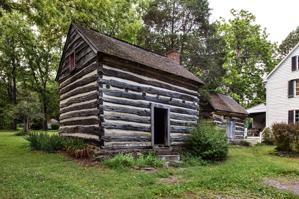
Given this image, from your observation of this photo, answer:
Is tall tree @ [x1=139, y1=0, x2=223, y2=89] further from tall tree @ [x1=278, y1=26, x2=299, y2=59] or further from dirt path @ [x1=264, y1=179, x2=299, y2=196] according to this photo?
dirt path @ [x1=264, y1=179, x2=299, y2=196]

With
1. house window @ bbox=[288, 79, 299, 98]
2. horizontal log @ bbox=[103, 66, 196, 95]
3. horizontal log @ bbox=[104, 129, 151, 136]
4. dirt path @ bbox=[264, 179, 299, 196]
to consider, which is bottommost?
dirt path @ bbox=[264, 179, 299, 196]

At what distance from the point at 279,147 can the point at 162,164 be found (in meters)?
10.9

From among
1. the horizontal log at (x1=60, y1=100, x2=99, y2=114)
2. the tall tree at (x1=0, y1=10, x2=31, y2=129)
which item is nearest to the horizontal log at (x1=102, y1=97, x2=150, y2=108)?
the horizontal log at (x1=60, y1=100, x2=99, y2=114)

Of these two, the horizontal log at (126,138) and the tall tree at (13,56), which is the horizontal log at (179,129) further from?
the tall tree at (13,56)

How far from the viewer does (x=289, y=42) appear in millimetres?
46938

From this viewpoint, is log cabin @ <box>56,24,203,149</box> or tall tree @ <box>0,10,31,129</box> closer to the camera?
log cabin @ <box>56,24,203,149</box>

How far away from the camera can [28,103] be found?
28250 mm

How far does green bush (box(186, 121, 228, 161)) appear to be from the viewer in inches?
571

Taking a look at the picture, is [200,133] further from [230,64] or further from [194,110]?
[230,64]

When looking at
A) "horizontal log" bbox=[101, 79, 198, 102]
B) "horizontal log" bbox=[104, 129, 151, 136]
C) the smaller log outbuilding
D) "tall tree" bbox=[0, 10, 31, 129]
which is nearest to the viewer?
"horizontal log" bbox=[104, 129, 151, 136]

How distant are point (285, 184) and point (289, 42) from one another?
43.1 meters

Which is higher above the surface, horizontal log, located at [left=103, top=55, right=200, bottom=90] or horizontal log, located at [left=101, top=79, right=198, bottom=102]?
horizontal log, located at [left=103, top=55, right=200, bottom=90]

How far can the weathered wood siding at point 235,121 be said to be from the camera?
24.1 metres

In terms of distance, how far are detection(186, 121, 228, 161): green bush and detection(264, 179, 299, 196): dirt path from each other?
450 centimetres
